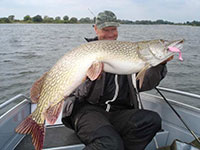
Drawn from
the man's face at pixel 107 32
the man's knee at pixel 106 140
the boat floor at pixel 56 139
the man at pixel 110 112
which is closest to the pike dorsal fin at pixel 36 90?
the man at pixel 110 112

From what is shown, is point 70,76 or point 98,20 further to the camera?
point 98,20

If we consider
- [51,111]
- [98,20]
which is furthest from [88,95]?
[98,20]

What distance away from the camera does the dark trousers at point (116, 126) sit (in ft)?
6.26

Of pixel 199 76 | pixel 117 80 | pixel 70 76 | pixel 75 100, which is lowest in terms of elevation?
pixel 199 76

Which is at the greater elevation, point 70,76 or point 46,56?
point 70,76

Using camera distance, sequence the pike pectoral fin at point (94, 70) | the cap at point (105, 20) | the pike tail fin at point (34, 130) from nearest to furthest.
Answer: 1. the pike tail fin at point (34, 130)
2. the pike pectoral fin at point (94, 70)
3. the cap at point (105, 20)

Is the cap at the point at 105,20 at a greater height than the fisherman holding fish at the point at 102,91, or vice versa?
the cap at the point at 105,20

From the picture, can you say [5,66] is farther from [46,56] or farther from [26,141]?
[26,141]

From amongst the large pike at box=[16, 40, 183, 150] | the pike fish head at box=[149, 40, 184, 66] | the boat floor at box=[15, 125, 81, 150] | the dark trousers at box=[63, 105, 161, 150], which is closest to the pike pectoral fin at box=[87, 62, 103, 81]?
the large pike at box=[16, 40, 183, 150]

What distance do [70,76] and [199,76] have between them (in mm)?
9056

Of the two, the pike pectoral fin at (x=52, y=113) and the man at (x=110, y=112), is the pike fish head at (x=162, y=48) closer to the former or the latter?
the man at (x=110, y=112)

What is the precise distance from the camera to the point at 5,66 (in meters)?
11.1

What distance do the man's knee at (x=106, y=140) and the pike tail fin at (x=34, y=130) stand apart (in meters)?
0.43

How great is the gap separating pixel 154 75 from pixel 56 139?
138 centimetres
